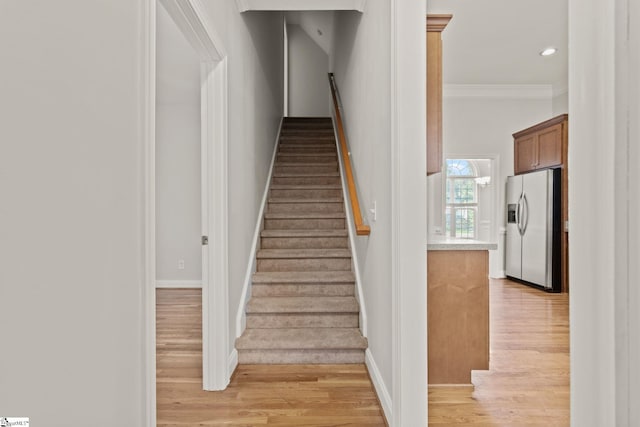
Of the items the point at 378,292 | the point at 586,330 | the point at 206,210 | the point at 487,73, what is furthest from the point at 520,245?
the point at 586,330

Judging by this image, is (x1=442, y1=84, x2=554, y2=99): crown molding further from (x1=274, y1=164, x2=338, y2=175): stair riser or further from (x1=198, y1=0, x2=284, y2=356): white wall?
(x1=198, y1=0, x2=284, y2=356): white wall

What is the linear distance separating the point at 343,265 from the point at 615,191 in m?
3.15

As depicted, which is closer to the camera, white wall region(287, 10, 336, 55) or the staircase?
the staircase

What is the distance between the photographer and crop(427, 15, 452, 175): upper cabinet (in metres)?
2.39

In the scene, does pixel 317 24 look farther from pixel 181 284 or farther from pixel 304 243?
pixel 181 284

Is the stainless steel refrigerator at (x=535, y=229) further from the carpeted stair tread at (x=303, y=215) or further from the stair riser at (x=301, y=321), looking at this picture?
the stair riser at (x=301, y=321)

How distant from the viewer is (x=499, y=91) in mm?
6551

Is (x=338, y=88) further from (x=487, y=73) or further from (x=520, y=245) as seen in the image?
(x=520, y=245)

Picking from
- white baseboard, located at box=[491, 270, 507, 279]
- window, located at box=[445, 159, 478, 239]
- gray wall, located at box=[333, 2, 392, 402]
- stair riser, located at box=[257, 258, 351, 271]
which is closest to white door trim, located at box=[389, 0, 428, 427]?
gray wall, located at box=[333, 2, 392, 402]

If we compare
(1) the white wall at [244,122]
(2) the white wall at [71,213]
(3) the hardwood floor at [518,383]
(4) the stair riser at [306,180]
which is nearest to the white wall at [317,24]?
(1) the white wall at [244,122]

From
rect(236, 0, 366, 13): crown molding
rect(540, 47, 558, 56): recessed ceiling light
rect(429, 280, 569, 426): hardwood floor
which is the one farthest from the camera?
rect(540, 47, 558, 56): recessed ceiling light

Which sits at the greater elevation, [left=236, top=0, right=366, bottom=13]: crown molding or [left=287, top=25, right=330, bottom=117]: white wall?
[left=287, top=25, right=330, bottom=117]: white wall

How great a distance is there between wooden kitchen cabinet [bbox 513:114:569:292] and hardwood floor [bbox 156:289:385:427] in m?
3.60

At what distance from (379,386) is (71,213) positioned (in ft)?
6.41
